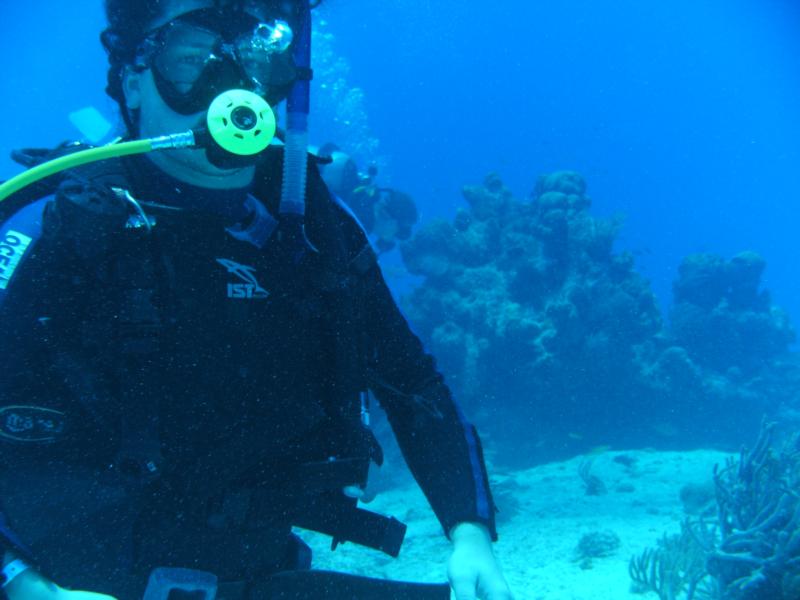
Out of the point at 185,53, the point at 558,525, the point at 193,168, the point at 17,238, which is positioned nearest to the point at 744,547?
the point at 558,525

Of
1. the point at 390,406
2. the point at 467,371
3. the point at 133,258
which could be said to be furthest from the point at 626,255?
the point at 133,258

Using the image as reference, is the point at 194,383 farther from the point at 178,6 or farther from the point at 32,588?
the point at 178,6

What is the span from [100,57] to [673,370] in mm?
128393

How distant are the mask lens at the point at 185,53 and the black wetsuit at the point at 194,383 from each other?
1.29ft

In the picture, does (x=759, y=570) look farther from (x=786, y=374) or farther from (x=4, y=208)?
(x=786, y=374)

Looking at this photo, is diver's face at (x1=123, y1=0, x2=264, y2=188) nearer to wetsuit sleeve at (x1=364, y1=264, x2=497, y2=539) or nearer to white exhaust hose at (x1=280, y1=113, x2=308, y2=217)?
white exhaust hose at (x1=280, y1=113, x2=308, y2=217)

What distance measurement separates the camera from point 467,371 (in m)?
13.5

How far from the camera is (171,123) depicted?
216 centimetres

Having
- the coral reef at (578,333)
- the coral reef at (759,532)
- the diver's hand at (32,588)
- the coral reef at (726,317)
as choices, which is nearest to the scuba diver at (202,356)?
the diver's hand at (32,588)

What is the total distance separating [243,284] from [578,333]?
12470 millimetres

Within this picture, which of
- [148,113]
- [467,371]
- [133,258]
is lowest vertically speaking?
[133,258]

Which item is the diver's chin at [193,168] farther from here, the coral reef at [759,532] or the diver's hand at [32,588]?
the coral reef at [759,532]

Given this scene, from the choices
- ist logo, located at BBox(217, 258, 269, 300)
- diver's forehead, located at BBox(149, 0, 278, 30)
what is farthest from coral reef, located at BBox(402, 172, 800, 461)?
diver's forehead, located at BBox(149, 0, 278, 30)

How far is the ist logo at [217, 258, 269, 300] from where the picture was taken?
2166mm
